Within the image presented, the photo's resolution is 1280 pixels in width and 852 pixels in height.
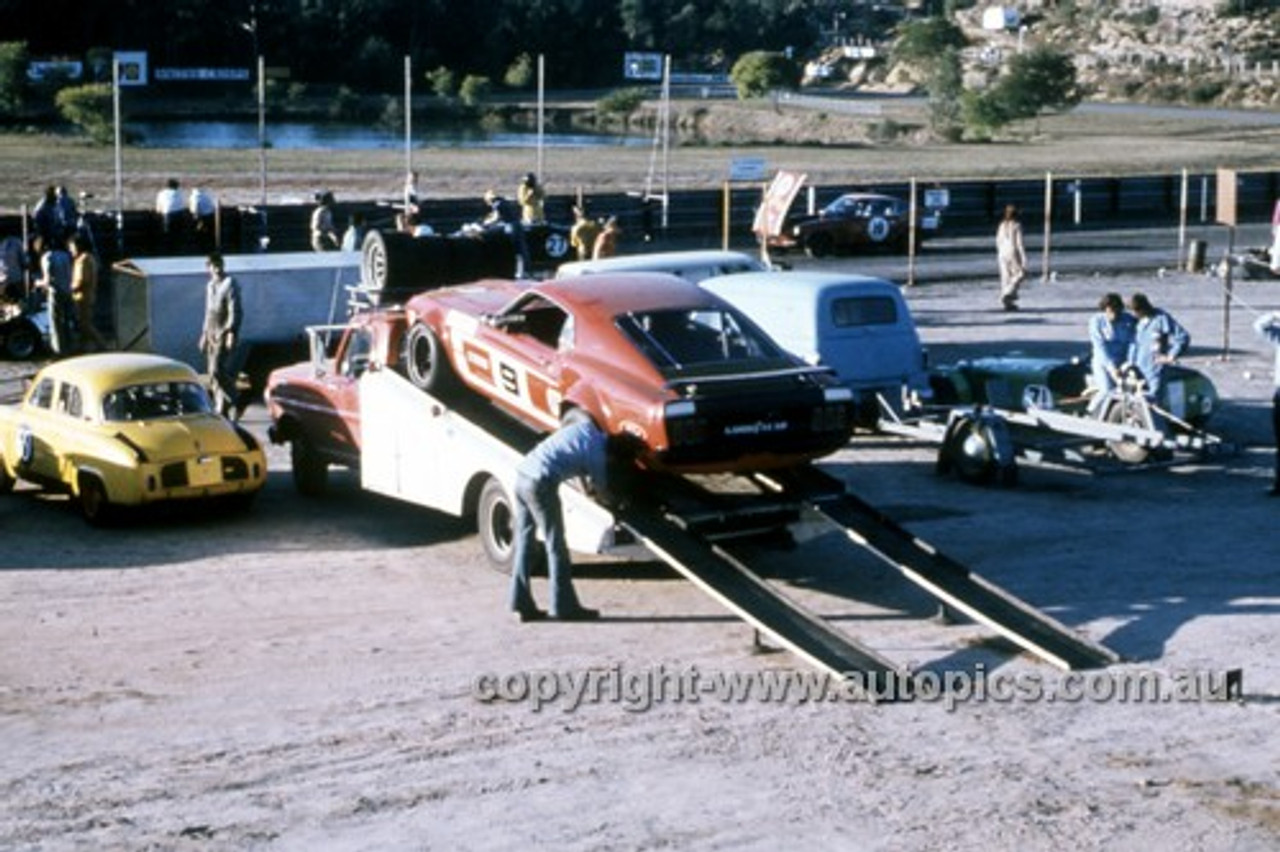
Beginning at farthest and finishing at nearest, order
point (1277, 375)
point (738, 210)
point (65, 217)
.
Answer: point (738, 210), point (65, 217), point (1277, 375)

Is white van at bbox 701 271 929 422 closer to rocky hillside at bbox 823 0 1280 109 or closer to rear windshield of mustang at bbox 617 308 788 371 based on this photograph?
rear windshield of mustang at bbox 617 308 788 371

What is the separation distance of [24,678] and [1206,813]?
6775 millimetres

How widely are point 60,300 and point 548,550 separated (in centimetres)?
1379

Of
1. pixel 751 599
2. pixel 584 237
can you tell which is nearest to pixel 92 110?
pixel 584 237

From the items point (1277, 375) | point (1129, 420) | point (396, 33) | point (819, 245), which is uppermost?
point (396, 33)

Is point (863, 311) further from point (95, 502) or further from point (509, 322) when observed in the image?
point (95, 502)

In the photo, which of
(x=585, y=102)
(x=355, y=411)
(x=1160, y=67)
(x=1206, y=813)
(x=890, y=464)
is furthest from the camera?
(x=1160, y=67)

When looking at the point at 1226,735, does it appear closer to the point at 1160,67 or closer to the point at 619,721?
the point at 619,721

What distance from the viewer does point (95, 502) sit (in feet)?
53.3

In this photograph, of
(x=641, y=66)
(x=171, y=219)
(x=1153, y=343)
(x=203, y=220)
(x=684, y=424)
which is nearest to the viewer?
(x=684, y=424)

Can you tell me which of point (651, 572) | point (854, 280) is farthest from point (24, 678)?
point (854, 280)

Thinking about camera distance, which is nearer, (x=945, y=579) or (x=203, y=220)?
(x=945, y=579)

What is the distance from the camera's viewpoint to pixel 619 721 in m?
11.3

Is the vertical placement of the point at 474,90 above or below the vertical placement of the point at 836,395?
above
